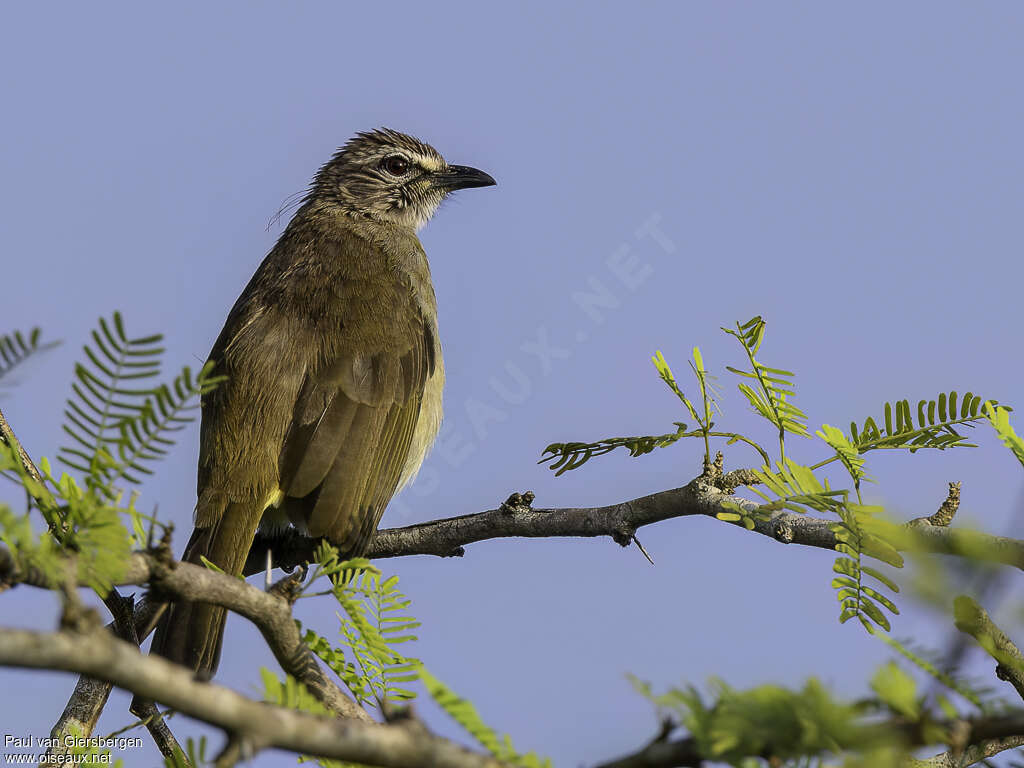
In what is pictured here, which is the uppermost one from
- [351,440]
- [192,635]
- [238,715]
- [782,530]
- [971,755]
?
[351,440]

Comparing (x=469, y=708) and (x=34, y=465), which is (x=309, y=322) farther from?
(x=469, y=708)

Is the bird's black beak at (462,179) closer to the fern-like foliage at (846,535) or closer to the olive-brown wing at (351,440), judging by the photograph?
the olive-brown wing at (351,440)

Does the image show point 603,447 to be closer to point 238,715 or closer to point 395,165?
point 238,715

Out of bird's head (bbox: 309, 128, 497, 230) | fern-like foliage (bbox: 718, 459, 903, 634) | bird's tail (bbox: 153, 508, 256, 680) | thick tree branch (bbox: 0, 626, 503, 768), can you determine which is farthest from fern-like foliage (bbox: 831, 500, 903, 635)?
bird's head (bbox: 309, 128, 497, 230)

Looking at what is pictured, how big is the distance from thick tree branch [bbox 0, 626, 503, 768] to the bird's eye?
7368 millimetres

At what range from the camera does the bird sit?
524 cm

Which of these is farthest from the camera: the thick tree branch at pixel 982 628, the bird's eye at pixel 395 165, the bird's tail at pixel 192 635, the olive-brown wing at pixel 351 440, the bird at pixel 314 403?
the bird's eye at pixel 395 165

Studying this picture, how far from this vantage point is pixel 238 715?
1.49m

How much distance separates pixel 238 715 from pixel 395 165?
7.50 metres

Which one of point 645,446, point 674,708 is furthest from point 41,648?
point 645,446

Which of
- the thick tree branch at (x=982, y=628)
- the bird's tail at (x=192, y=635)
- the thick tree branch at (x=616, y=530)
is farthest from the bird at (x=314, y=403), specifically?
the thick tree branch at (x=982, y=628)

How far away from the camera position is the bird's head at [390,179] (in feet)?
27.5

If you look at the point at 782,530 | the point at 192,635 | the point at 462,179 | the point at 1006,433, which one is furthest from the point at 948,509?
the point at 462,179

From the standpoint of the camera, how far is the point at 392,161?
8633mm
